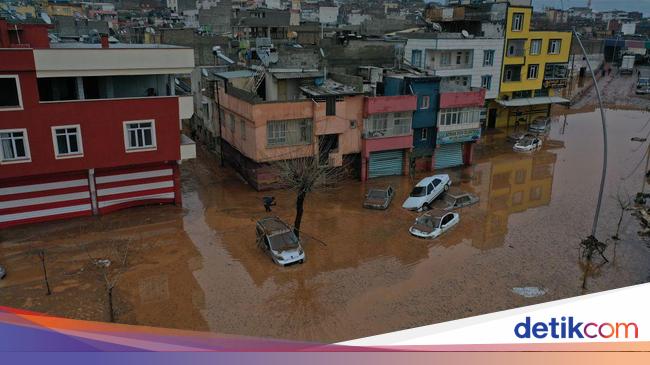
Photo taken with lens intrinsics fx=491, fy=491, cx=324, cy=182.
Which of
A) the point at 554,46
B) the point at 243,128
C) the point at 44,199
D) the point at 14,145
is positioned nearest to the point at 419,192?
the point at 243,128

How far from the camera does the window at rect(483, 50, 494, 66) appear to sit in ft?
150

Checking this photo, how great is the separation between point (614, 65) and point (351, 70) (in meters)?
91.3

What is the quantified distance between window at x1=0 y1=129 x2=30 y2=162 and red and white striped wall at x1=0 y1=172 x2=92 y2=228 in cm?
121

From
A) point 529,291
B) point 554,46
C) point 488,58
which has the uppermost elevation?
point 554,46

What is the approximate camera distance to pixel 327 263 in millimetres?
20781

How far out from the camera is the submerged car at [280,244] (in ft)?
66.6

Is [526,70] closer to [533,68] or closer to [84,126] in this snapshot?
[533,68]

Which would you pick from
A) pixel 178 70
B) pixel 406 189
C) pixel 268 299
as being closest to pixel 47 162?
pixel 178 70

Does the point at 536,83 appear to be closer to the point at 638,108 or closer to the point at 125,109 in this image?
the point at 638,108

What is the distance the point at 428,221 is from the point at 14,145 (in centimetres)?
1935

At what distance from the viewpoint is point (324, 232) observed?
2405cm

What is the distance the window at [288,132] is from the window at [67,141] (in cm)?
998

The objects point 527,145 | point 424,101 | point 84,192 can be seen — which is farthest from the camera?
point 527,145

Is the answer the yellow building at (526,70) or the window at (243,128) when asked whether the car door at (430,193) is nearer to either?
the window at (243,128)
